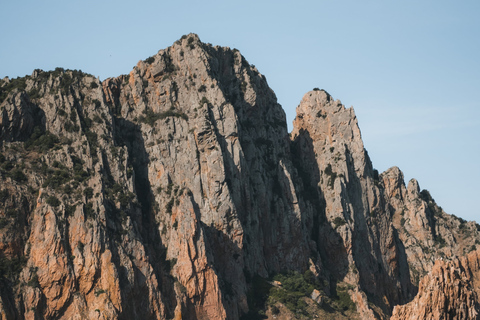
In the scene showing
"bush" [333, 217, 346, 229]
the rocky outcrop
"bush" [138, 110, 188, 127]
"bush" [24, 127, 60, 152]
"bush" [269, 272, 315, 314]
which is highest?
"bush" [138, 110, 188, 127]

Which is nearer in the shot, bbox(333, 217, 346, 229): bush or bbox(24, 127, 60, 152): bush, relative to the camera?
bbox(24, 127, 60, 152): bush

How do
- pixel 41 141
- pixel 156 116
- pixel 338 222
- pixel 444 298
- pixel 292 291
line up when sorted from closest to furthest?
1. pixel 444 298
2. pixel 41 141
3. pixel 292 291
4. pixel 156 116
5. pixel 338 222

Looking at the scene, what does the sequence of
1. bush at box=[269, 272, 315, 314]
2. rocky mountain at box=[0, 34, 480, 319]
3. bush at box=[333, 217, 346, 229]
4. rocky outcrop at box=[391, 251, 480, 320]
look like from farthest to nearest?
bush at box=[333, 217, 346, 229], bush at box=[269, 272, 315, 314], rocky mountain at box=[0, 34, 480, 319], rocky outcrop at box=[391, 251, 480, 320]

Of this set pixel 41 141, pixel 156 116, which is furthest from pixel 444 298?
pixel 156 116

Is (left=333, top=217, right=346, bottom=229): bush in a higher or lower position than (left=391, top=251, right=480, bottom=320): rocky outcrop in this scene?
higher

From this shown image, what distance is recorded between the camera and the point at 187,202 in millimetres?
140875

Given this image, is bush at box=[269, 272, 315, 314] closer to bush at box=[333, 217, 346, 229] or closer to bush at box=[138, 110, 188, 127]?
bush at box=[333, 217, 346, 229]

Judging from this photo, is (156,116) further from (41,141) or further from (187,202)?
(41,141)

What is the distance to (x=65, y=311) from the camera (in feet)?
406

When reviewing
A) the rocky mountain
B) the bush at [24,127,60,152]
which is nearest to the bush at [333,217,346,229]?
the rocky mountain

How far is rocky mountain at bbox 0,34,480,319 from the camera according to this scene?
416ft

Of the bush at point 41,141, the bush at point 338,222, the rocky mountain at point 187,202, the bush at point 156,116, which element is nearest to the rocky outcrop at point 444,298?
the rocky mountain at point 187,202

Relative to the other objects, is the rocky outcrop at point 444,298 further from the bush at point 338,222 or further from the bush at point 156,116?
the bush at point 338,222

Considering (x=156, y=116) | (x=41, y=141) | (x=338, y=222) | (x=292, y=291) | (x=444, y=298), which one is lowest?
(x=444, y=298)
